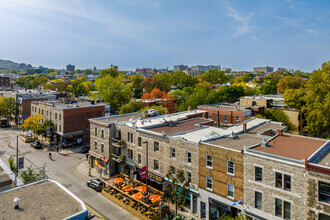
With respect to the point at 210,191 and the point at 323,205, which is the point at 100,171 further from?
the point at 323,205

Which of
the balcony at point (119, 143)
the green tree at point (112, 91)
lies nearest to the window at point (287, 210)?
the balcony at point (119, 143)

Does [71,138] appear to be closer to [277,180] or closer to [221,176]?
[221,176]

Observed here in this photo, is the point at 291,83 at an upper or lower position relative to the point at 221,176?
upper

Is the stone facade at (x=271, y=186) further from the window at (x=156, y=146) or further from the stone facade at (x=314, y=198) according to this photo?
the window at (x=156, y=146)

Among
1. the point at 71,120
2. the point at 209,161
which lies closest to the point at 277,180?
the point at 209,161

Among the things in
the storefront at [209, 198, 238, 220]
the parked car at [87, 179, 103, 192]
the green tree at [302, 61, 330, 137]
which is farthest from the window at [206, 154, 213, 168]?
the green tree at [302, 61, 330, 137]

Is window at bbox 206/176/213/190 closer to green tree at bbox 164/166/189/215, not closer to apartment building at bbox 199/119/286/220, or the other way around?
apartment building at bbox 199/119/286/220
